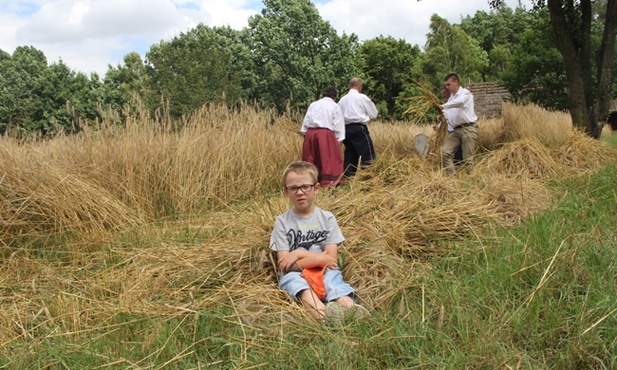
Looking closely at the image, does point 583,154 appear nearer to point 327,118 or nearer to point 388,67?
point 327,118

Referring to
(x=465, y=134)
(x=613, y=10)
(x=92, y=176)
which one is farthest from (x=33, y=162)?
(x=613, y=10)

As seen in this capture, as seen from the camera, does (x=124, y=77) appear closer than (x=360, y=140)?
No

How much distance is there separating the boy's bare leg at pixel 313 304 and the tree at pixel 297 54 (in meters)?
27.8

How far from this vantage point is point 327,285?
2699mm

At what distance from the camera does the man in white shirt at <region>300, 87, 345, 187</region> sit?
21.9ft

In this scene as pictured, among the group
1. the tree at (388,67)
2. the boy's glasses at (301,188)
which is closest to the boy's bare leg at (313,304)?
the boy's glasses at (301,188)

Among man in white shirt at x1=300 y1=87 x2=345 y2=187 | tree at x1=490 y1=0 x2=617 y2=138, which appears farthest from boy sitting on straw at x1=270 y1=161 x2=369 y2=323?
tree at x1=490 y1=0 x2=617 y2=138

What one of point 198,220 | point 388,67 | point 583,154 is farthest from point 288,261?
point 388,67

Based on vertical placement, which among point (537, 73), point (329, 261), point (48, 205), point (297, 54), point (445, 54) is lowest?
point (329, 261)

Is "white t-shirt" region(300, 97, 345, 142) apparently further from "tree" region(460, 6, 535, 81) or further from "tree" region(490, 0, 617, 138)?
"tree" region(460, 6, 535, 81)

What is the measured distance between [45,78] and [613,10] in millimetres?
34741

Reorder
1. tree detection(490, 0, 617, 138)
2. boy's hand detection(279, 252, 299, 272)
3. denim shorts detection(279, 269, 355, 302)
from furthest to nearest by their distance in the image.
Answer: tree detection(490, 0, 617, 138), boy's hand detection(279, 252, 299, 272), denim shorts detection(279, 269, 355, 302)

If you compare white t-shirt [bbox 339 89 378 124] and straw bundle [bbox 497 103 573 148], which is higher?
white t-shirt [bbox 339 89 378 124]

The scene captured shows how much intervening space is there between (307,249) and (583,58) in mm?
8179
